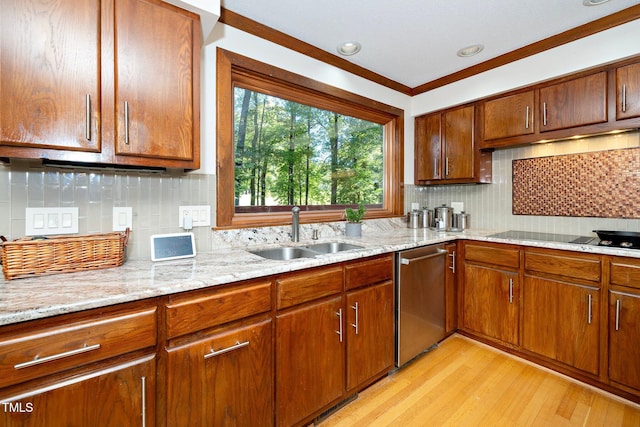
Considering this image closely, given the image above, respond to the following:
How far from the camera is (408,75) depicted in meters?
2.89

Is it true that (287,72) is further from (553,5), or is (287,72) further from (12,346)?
(12,346)

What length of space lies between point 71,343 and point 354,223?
1.96m

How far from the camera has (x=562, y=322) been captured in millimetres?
2004

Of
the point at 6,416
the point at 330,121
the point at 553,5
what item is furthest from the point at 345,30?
the point at 6,416

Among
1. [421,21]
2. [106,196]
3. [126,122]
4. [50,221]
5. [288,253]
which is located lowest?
[288,253]

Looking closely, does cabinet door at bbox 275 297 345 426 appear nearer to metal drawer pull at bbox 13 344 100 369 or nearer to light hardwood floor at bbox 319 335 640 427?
light hardwood floor at bbox 319 335 640 427

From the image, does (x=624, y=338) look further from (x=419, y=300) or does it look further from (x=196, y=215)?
(x=196, y=215)

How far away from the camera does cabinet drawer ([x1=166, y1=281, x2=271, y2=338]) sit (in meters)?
1.10

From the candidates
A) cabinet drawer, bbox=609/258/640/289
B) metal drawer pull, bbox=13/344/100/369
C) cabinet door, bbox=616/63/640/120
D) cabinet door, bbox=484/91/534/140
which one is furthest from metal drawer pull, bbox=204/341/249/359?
cabinet door, bbox=616/63/640/120

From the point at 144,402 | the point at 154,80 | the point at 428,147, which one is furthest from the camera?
the point at 428,147

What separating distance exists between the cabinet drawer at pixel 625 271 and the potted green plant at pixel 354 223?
1649mm

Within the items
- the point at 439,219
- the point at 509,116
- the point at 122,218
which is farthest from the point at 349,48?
the point at 122,218

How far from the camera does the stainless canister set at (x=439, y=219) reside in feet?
9.51

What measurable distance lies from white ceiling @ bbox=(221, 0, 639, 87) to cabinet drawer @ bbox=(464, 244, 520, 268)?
1646 mm
